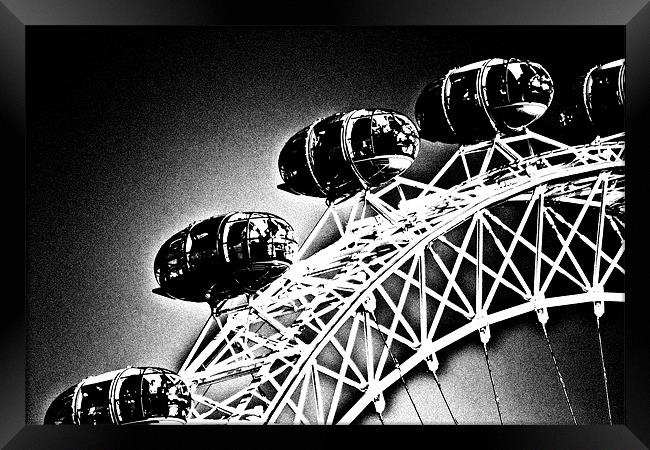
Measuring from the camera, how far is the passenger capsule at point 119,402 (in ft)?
6.51

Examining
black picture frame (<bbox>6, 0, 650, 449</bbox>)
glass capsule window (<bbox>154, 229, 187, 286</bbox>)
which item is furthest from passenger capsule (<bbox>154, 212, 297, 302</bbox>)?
black picture frame (<bbox>6, 0, 650, 449</bbox>)

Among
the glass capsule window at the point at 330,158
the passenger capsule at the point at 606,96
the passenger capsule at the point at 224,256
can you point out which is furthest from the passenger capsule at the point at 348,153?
the passenger capsule at the point at 606,96

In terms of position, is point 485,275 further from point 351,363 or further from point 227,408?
point 227,408

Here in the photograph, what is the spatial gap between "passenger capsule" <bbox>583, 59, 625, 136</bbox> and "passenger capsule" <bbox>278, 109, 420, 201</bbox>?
530 millimetres

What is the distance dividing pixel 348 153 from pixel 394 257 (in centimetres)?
33

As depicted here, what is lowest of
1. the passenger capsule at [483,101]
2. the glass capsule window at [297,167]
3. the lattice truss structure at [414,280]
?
the lattice truss structure at [414,280]

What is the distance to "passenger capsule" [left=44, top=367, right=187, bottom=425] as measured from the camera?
1.99 m

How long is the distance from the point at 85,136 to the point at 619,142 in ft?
5.16

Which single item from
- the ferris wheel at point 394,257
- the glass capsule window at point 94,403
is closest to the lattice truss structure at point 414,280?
the ferris wheel at point 394,257

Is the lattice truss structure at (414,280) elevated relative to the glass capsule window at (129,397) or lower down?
elevated
